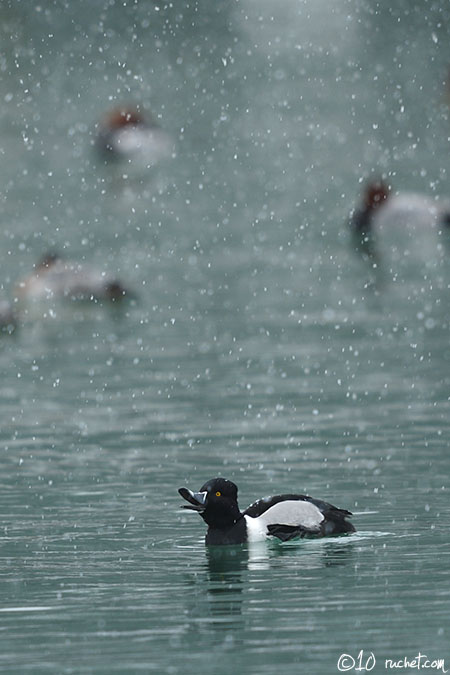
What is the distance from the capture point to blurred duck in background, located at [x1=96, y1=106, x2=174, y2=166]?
36.0m

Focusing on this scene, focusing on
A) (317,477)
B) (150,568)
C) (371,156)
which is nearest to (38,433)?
(317,477)

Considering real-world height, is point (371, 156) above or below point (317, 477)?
above

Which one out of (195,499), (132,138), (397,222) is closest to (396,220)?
(397,222)

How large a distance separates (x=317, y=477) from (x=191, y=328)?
24.5 ft

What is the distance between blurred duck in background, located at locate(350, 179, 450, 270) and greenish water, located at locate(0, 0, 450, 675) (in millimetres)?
521

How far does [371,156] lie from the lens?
35094 mm

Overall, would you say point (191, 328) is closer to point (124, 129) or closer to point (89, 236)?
point (89, 236)

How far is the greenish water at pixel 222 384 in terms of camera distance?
939 centimetres

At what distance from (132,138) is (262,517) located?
2612cm

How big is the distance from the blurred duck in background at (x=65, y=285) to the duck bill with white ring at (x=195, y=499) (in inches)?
457

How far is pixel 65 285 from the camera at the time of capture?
23.2 meters

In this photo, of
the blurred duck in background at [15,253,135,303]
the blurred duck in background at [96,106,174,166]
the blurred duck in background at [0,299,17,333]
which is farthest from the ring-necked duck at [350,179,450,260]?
the blurred duck in background at [96,106,174,166]

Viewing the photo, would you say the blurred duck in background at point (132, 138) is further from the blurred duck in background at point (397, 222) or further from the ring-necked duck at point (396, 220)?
the ring-necked duck at point (396, 220)

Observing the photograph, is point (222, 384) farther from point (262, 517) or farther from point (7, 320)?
point (262, 517)
